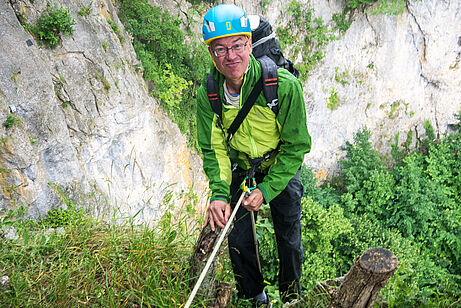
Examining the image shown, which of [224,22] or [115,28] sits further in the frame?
[115,28]

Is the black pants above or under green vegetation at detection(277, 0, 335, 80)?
under

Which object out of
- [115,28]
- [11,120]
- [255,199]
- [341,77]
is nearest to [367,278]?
[255,199]

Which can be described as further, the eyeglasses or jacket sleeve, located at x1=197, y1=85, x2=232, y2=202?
jacket sleeve, located at x1=197, y1=85, x2=232, y2=202

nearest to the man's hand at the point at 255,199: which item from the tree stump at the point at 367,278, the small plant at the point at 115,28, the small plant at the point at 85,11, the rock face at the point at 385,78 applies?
the tree stump at the point at 367,278

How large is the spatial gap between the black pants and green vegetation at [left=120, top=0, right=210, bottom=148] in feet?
16.7

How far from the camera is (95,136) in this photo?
5633 mm

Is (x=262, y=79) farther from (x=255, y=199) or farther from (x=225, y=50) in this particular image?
(x=255, y=199)

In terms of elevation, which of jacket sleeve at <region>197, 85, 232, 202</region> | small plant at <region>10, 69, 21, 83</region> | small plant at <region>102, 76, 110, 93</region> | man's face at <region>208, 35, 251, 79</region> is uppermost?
small plant at <region>10, 69, 21, 83</region>

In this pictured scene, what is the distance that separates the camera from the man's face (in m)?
2.10

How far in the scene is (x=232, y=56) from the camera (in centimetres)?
210

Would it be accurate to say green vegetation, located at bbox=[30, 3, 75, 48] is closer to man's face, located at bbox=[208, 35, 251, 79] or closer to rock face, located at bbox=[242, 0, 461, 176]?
man's face, located at bbox=[208, 35, 251, 79]

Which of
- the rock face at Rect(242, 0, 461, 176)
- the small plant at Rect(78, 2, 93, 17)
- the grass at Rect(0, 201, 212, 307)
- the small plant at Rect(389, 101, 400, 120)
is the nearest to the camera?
the grass at Rect(0, 201, 212, 307)

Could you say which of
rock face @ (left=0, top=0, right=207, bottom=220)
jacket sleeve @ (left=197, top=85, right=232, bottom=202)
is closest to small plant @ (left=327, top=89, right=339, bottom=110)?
rock face @ (left=0, top=0, right=207, bottom=220)

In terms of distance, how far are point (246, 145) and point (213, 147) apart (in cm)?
25
